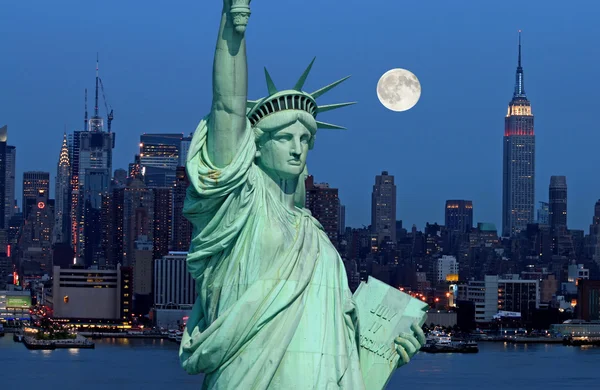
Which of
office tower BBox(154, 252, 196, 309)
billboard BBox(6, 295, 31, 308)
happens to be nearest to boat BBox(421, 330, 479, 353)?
office tower BBox(154, 252, 196, 309)

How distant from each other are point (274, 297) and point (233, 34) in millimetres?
1359

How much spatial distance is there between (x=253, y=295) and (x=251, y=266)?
0.50ft

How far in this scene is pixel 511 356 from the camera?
299 ft

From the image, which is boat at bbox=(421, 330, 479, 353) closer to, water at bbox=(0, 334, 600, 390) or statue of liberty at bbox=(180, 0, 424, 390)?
water at bbox=(0, 334, 600, 390)

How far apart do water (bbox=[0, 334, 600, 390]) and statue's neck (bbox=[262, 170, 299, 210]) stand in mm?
44562

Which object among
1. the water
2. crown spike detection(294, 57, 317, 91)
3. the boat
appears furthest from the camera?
the boat

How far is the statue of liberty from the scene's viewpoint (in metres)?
8.91

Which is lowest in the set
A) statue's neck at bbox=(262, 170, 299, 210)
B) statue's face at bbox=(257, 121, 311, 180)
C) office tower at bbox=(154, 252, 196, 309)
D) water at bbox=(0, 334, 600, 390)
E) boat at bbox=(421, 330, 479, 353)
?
boat at bbox=(421, 330, 479, 353)

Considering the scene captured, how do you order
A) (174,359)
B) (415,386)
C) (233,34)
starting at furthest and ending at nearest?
(174,359) < (415,386) < (233,34)

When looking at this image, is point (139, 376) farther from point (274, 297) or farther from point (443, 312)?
point (443, 312)

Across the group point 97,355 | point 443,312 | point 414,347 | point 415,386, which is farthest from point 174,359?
point 414,347

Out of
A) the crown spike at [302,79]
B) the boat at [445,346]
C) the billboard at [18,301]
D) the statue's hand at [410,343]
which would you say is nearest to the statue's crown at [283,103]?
the crown spike at [302,79]

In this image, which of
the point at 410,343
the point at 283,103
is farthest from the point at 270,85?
the point at 410,343

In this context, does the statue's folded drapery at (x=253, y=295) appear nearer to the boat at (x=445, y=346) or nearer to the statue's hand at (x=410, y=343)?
the statue's hand at (x=410, y=343)
